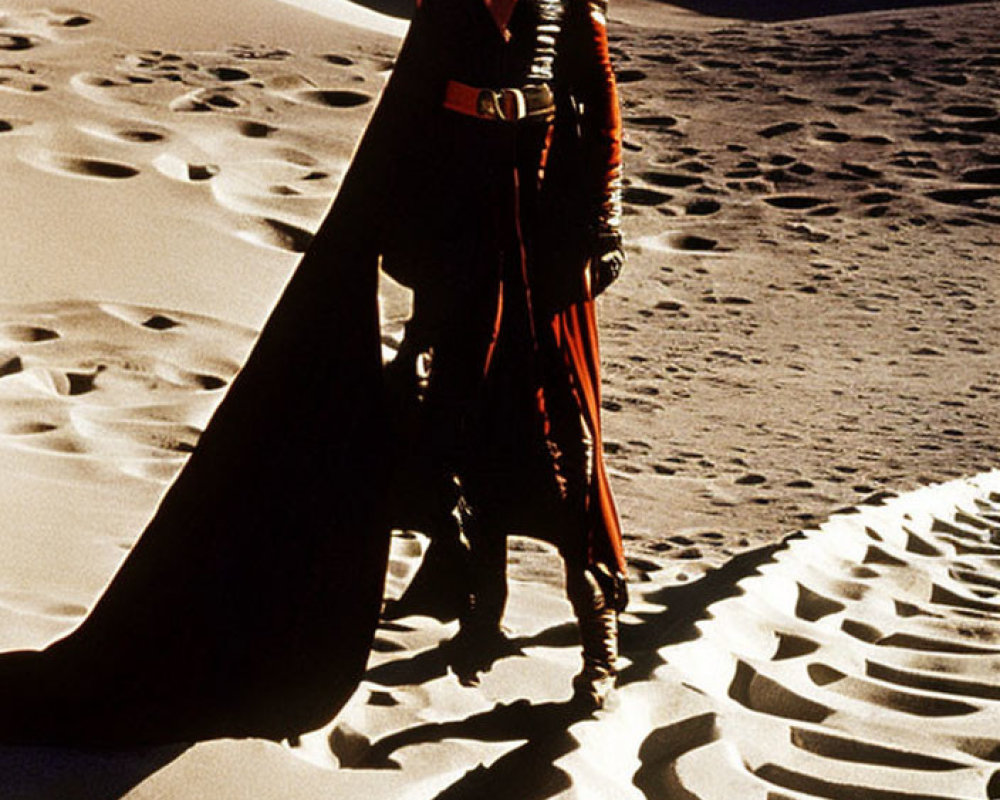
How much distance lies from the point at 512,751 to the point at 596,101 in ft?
4.65

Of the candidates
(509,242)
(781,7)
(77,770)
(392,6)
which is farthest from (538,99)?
(781,7)

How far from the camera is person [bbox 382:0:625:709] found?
11.3 ft

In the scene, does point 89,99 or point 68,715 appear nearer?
point 68,715

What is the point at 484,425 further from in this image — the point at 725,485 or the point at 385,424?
the point at 725,485

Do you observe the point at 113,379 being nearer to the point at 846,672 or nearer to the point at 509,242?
the point at 509,242

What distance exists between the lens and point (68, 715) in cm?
313

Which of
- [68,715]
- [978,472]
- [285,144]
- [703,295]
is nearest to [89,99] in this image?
[285,144]

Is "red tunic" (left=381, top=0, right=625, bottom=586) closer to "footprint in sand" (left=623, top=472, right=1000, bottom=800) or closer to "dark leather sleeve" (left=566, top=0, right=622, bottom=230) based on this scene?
"dark leather sleeve" (left=566, top=0, right=622, bottom=230)

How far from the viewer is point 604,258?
3.64 metres

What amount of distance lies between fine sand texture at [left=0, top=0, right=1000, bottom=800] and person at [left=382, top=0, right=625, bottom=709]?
15.5 inches

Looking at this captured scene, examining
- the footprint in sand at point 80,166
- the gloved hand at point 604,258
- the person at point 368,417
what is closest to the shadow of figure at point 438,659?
the person at point 368,417

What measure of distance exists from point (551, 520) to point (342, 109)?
7541mm

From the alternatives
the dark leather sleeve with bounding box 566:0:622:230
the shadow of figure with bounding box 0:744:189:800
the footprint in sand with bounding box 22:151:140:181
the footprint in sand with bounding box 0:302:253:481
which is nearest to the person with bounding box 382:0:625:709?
the dark leather sleeve with bounding box 566:0:622:230

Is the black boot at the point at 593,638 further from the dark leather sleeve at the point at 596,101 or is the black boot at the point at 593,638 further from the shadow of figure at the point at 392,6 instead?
the shadow of figure at the point at 392,6
